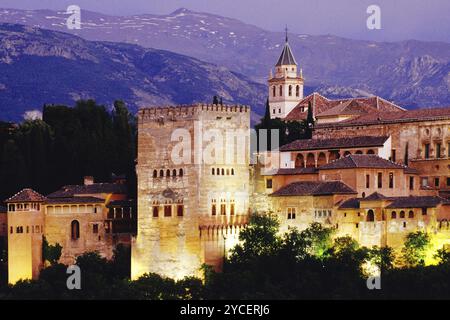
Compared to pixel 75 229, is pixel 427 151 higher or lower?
higher

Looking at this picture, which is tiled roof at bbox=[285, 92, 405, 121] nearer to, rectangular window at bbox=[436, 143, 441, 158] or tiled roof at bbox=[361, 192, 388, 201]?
rectangular window at bbox=[436, 143, 441, 158]

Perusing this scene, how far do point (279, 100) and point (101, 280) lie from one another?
35288 mm

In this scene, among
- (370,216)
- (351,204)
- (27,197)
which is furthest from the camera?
(27,197)

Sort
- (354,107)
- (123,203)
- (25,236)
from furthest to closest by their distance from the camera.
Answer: (354,107)
(123,203)
(25,236)

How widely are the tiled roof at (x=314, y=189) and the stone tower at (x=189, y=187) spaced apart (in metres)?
1.85

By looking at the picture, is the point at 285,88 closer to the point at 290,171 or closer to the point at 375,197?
the point at 290,171

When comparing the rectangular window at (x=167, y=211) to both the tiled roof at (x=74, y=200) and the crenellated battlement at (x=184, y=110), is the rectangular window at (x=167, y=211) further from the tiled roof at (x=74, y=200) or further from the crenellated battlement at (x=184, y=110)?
the tiled roof at (x=74, y=200)

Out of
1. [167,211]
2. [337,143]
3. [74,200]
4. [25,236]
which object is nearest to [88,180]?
[74,200]

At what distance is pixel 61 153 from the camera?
7275 cm

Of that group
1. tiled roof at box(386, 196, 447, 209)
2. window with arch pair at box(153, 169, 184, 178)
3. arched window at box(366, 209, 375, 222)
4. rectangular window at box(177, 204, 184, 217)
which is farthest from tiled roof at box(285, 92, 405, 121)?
rectangular window at box(177, 204, 184, 217)

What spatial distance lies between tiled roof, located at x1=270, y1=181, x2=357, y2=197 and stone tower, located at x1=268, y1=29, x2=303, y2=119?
3007 cm

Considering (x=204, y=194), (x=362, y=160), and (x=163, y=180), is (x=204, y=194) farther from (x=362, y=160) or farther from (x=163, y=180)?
(x=362, y=160)

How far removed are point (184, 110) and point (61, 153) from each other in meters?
14.3

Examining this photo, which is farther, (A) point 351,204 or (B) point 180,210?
(B) point 180,210
